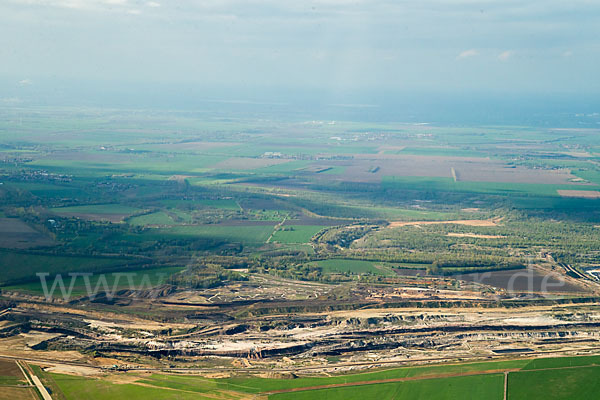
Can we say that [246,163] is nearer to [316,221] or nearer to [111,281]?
[316,221]

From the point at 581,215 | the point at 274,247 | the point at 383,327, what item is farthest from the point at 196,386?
the point at 581,215

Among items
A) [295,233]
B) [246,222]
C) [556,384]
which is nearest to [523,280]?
[556,384]

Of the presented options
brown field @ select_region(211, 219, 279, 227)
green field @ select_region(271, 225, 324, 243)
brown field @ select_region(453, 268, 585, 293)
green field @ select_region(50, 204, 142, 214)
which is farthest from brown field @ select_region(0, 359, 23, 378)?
green field @ select_region(50, 204, 142, 214)

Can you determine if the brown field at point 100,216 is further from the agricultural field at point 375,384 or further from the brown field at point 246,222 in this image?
the agricultural field at point 375,384

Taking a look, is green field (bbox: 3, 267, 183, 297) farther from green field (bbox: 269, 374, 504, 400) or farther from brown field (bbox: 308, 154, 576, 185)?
brown field (bbox: 308, 154, 576, 185)

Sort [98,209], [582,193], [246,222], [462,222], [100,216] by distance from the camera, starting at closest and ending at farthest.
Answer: [246,222]
[100,216]
[462,222]
[98,209]
[582,193]

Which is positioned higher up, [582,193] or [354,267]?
[582,193]

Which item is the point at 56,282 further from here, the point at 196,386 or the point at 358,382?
the point at 358,382

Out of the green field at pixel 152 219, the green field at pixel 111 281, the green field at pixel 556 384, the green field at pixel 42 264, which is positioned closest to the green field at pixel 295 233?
the green field at pixel 152 219
